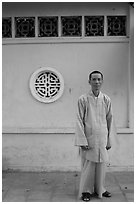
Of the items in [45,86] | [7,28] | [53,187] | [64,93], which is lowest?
[53,187]

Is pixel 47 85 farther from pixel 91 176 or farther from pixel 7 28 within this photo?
pixel 91 176

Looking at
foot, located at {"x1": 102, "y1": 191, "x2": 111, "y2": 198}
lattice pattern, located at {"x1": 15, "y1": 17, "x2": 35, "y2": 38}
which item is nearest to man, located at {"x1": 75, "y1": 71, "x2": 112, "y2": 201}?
foot, located at {"x1": 102, "y1": 191, "x2": 111, "y2": 198}

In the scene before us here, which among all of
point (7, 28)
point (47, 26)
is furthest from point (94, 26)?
point (7, 28)

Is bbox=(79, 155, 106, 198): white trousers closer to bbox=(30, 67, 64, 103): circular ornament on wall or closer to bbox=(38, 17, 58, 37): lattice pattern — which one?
bbox=(30, 67, 64, 103): circular ornament on wall

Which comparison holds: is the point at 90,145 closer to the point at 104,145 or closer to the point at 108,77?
the point at 104,145

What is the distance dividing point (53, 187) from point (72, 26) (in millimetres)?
3095

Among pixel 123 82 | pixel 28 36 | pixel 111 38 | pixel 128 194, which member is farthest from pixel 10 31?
pixel 128 194

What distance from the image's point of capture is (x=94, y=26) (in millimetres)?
6250

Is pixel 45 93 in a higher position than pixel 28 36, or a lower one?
lower

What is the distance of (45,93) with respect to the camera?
6.25 m

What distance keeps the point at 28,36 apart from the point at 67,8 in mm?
945

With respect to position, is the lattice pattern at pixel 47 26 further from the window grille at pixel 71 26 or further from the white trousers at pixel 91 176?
the white trousers at pixel 91 176

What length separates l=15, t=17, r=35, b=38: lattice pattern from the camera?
20.7ft

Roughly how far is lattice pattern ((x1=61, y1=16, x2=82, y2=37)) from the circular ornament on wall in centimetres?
87
